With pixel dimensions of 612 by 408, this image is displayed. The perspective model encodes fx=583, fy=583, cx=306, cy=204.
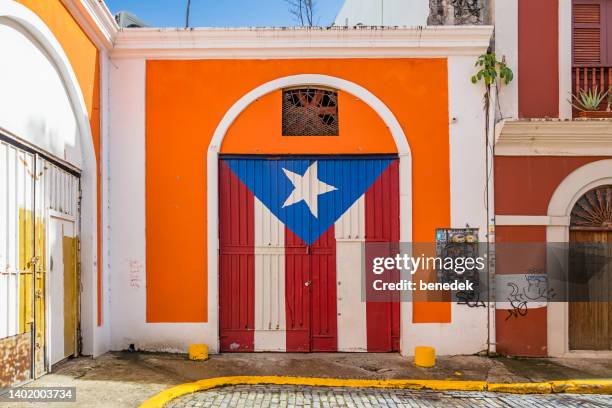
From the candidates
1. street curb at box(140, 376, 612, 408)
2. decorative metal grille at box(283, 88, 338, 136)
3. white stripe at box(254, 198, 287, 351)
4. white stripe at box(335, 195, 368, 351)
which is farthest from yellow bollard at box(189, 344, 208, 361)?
decorative metal grille at box(283, 88, 338, 136)

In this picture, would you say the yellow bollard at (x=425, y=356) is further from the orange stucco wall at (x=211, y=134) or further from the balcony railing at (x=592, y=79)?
the balcony railing at (x=592, y=79)

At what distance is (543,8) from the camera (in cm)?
864

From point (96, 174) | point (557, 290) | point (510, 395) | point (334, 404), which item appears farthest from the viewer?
point (557, 290)

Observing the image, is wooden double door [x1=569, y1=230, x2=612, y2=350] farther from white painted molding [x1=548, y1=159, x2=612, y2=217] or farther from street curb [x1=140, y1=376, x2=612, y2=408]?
street curb [x1=140, y1=376, x2=612, y2=408]

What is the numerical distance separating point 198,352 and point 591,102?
657 centimetres

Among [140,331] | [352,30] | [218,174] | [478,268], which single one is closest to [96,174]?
[218,174]

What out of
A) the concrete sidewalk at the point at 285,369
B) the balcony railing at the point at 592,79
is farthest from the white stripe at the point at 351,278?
the balcony railing at the point at 592,79

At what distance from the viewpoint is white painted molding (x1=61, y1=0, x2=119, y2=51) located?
7.09 metres

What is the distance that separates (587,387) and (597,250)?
92.8 inches

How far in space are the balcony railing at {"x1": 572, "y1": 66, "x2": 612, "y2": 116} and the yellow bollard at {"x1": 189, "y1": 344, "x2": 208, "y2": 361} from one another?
629 centimetres

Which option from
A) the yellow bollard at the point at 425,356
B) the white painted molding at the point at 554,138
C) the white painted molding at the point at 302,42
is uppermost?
the white painted molding at the point at 302,42

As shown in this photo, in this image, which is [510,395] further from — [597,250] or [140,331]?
[140,331]

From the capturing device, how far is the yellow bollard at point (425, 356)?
782 centimetres

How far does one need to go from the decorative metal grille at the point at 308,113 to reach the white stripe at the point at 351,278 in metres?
1.21
